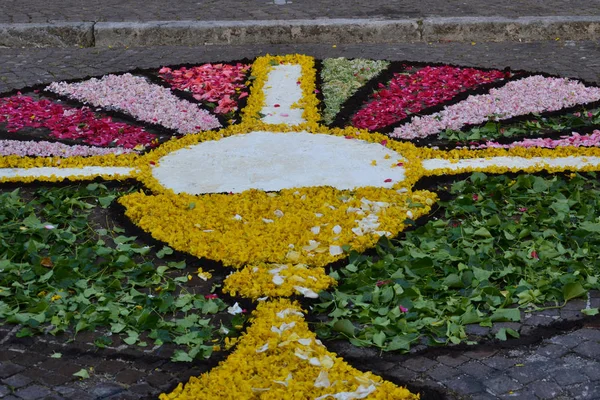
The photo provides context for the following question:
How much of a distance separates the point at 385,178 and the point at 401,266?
125 centimetres

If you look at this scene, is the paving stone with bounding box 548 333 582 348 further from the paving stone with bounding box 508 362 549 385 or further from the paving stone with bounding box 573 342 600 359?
the paving stone with bounding box 508 362 549 385

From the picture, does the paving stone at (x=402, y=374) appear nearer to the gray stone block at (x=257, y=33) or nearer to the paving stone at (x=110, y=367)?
the paving stone at (x=110, y=367)

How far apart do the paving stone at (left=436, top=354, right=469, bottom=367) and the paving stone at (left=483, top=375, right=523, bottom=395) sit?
0.50ft

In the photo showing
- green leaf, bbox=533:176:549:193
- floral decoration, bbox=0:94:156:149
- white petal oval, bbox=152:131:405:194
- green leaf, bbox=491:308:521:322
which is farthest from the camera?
floral decoration, bbox=0:94:156:149

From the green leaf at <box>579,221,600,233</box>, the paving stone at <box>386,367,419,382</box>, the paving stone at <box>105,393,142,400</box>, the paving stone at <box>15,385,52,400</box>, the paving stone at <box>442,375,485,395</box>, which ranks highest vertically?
the green leaf at <box>579,221,600,233</box>

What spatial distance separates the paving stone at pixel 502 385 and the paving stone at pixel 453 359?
151 millimetres

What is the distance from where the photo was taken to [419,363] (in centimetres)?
336

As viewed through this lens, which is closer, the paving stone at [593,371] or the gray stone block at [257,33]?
the paving stone at [593,371]

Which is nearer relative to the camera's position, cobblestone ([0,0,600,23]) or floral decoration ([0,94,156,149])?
floral decoration ([0,94,156,149])

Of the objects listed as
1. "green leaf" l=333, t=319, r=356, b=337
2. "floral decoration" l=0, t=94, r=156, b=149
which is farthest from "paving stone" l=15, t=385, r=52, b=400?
"floral decoration" l=0, t=94, r=156, b=149

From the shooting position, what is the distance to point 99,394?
3211 millimetres

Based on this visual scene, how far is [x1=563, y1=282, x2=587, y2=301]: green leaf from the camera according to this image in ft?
12.2

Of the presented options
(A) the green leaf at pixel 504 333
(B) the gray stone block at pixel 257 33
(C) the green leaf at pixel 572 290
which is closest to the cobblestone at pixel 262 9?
(B) the gray stone block at pixel 257 33

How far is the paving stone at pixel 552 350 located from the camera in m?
3.39
